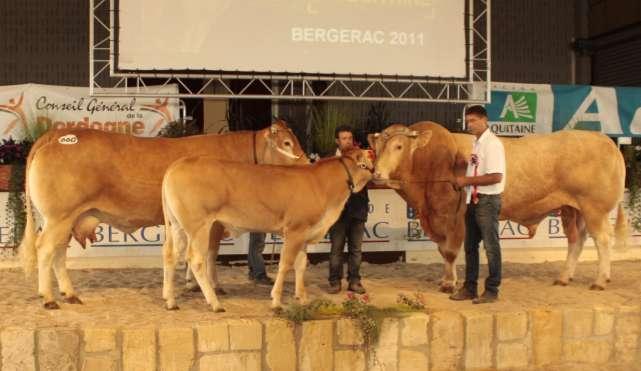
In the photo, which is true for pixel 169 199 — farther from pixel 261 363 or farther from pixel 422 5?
pixel 422 5

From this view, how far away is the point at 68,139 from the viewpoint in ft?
20.8

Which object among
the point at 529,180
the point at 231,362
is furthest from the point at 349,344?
the point at 529,180

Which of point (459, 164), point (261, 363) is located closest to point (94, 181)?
point (261, 363)

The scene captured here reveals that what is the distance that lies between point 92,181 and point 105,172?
15 centimetres

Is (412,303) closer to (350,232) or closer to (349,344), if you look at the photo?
(349,344)

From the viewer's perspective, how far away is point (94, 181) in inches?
248

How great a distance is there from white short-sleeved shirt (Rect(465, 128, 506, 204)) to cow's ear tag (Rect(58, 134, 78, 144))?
3535 millimetres

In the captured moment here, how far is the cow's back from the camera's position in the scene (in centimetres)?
615

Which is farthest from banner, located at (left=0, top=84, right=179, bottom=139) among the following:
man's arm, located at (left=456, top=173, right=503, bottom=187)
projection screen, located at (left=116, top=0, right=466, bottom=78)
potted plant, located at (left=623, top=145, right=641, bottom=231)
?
potted plant, located at (left=623, top=145, right=641, bottom=231)

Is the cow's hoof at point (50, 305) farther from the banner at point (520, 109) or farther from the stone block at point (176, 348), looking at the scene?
the banner at point (520, 109)

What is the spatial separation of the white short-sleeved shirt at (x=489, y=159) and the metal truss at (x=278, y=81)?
308 centimetres

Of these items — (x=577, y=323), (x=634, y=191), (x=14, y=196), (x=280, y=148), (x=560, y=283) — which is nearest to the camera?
(x=577, y=323)

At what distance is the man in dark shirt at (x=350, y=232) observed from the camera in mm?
6945

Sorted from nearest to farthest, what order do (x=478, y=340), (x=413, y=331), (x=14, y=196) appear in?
1. (x=413, y=331)
2. (x=478, y=340)
3. (x=14, y=196)
